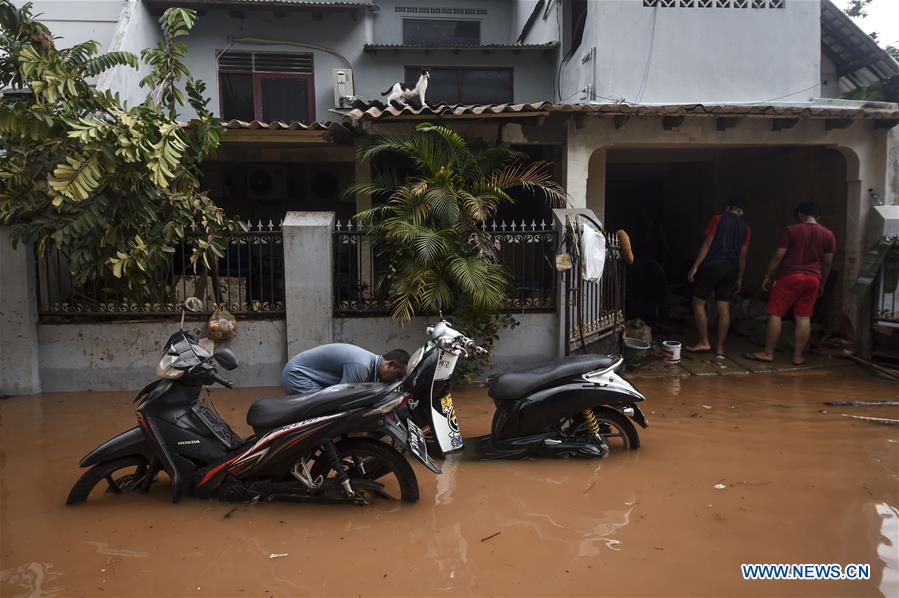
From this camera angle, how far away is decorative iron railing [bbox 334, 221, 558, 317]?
6855 mm

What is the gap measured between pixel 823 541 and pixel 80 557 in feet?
13.0

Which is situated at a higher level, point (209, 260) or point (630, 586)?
point (209, 260)

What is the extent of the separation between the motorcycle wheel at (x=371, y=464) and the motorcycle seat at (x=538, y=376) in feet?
3.38

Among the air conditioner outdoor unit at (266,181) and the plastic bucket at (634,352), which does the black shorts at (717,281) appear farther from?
the air conditioner outdoor unit at (266,181)

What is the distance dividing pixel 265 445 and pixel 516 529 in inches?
59.8

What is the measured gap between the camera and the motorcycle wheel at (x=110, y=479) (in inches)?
152

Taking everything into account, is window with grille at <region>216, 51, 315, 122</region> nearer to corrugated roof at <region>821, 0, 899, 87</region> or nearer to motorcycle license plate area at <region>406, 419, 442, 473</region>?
corrugated roof at <region>821, 0, 899, 87</region>

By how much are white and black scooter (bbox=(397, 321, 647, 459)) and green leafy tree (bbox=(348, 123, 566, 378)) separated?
183 centimetres

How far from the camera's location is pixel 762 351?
8156 mm

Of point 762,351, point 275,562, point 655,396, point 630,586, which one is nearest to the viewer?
point 630,586

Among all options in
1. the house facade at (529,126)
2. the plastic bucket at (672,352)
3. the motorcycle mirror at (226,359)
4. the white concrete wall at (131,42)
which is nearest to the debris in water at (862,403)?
the plastic bucket at (672,352)

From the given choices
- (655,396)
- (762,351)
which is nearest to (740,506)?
(655,396)

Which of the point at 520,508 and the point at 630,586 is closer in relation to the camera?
the point at 630,586

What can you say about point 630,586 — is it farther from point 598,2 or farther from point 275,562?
point 598,2
